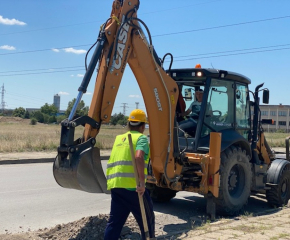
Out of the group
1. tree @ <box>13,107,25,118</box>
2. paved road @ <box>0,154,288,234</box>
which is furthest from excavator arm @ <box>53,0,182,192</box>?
tree @ <box>13,107,25,118</box>

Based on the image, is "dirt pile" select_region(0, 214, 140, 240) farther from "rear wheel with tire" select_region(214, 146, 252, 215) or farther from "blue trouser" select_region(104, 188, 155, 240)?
"rear wheel with tire" select_region(214, 146, 252, 215)

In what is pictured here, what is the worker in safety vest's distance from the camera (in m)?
4.71

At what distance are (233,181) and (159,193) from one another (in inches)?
63.6

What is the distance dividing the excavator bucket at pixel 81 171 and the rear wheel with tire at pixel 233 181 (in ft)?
8.67

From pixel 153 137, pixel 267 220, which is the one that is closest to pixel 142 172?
pixel 153 137

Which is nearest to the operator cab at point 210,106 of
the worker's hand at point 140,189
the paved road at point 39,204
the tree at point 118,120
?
the paved road at point 39,204

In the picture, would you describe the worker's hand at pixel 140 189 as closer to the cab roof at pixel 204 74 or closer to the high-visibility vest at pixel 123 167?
the high-visibility vest at pixel 123 167

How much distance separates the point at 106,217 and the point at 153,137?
159cm

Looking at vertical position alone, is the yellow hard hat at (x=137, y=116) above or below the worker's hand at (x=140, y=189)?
above

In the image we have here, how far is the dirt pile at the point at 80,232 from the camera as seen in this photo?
5477mm

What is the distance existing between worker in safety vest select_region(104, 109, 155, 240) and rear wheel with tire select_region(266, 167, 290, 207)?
4478mm

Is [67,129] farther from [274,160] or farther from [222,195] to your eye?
[274,160]

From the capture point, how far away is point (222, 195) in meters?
7.39

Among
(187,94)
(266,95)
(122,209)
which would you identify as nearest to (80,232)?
(122,209)
